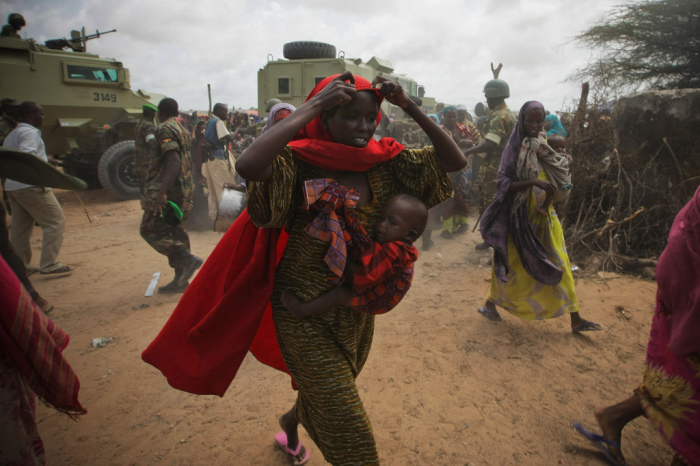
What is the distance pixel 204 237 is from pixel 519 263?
5.25m

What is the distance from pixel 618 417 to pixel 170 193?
4.31 m

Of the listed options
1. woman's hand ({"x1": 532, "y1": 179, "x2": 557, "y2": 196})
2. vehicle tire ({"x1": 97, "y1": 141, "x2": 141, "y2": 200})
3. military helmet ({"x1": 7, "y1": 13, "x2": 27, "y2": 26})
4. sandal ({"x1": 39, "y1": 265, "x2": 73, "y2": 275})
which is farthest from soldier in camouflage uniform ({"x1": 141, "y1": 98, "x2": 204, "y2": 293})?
military helmet ({"x1": 7, "y1": 13, "x2": 27, "y2": 26})

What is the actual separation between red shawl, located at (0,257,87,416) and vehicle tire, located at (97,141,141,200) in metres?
8.52

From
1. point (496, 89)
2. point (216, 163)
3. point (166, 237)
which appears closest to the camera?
point (166, 237)

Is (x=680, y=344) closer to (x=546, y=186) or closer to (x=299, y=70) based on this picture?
(x=546, y=186)

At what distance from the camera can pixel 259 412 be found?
256 cm

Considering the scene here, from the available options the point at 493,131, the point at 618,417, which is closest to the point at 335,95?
the point at 618,417

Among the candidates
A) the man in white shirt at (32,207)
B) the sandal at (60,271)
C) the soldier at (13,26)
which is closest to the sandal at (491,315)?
the man in white shirt at (32,207)

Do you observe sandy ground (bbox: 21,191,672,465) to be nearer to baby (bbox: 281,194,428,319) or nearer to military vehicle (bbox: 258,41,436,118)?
baby (bbox: 281,194,428,319)

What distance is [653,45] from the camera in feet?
27.8

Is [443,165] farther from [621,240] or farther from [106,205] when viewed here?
[106,205]

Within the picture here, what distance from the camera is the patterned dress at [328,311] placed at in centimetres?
142

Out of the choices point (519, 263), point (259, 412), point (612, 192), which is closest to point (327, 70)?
point (612, 192)

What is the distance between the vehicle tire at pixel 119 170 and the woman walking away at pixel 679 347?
373 inches
